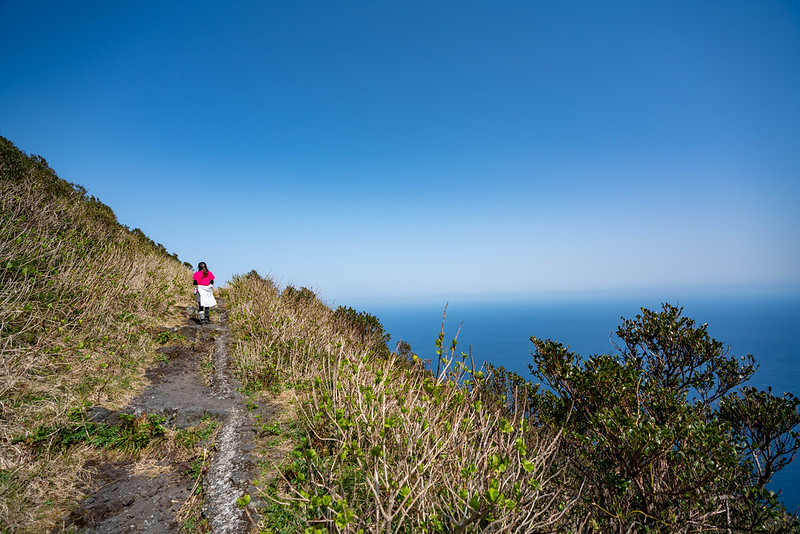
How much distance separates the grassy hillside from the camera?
10.8ft

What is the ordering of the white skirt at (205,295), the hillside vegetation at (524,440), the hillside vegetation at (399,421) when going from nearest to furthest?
the hillside vegetation at (524,440), the hillside vegetation at (399,421), the white skirt at (205,295)

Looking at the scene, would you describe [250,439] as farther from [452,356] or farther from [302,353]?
[452,356]

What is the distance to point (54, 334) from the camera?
5.36 metres

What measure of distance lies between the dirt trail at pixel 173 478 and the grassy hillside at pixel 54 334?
28cm

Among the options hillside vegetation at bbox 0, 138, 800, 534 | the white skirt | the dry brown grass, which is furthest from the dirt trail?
the white skirt

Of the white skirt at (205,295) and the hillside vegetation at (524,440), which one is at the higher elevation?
the white skirt at (205,295)

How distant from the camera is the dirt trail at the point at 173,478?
3.05 meters

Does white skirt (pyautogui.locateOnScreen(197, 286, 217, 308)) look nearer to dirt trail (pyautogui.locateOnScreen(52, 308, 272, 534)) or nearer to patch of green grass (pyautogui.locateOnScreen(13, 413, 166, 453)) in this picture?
dirt trail (pyautogui.locateOnScreen(52, 308, 272, 534))

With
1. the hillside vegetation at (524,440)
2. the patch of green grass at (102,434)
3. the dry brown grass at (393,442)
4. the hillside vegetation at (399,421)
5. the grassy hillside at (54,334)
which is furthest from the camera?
the patch of green grass at (102,434)

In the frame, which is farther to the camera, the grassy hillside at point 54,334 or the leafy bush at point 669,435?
the leafy bush at point 669,435

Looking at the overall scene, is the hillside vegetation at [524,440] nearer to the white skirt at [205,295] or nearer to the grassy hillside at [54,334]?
the grassy hillside at [54,334]

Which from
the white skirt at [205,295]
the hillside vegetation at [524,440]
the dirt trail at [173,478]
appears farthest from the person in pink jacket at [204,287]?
the dirt trail at [173,478]

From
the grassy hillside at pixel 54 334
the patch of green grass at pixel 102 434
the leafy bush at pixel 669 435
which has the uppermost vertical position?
the grassy hillside at pixel 54 334

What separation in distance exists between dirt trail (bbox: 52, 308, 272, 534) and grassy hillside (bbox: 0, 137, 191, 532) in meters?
0.28
